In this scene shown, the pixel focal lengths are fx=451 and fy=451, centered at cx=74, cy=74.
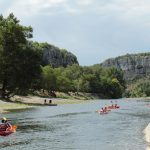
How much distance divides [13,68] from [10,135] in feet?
238

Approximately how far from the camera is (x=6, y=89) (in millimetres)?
128125

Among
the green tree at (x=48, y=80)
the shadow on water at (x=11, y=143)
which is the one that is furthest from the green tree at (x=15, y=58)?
the shadow on water at (x=11, y=143)

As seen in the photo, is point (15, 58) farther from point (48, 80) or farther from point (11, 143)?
point (11, 143)

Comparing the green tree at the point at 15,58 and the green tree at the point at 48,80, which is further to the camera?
the green tree at the point at 48,80

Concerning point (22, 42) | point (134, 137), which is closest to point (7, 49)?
point (22, 42)

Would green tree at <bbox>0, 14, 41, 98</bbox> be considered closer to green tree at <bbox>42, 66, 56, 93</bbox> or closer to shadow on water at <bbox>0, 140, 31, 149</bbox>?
green tree at <bbox>42, 66, 56, 93</bbox>

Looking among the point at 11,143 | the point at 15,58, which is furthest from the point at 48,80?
the point at 11,143

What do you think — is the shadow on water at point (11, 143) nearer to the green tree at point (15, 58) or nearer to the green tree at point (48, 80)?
the green tree at point (15, 58)

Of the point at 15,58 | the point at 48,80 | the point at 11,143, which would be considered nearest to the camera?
the point at 11,143

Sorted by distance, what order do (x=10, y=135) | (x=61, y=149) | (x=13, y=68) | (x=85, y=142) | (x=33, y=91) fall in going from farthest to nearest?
1. (x=33, y=91)
2. (x=13, y=68)
3. (x=10, y=135)
4. (x=85, y=142)
5. (x=61, y=149)

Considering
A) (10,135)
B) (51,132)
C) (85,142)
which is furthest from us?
(51,132)

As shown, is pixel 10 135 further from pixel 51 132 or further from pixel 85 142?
pixel 85 142

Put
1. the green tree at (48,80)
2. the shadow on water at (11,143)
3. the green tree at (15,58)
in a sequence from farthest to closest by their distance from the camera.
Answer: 1. the green tree at (48,80)
2. the green tree at (15,58)
3. the shadow on water at (11,143)

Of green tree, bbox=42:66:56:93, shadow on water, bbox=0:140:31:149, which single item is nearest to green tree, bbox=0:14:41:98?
green tree, bbox=42:66:56:93
